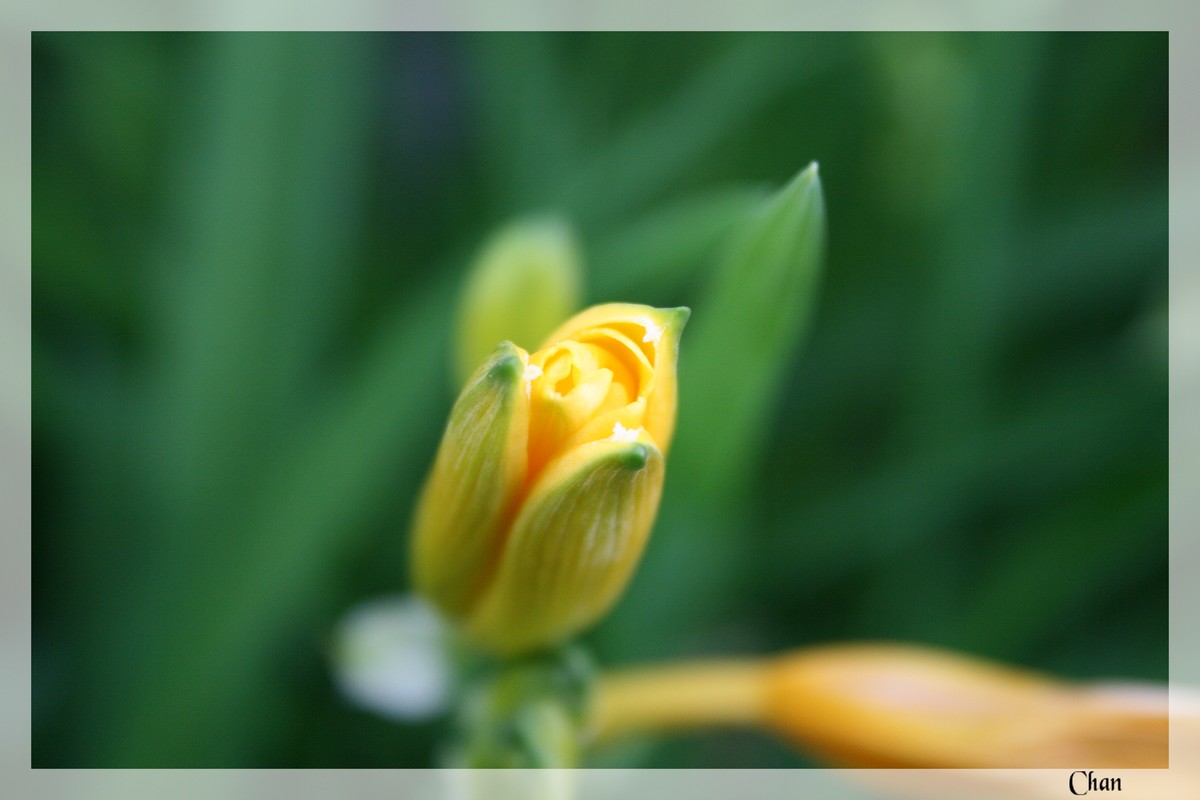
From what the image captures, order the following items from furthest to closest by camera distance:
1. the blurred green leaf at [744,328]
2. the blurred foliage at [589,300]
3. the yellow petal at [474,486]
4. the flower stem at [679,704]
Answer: the blurred foliage at [589,300]
the flower stem at [679,704]
the blurred green leaf at [744,328]
the yellow petal at [474,486]

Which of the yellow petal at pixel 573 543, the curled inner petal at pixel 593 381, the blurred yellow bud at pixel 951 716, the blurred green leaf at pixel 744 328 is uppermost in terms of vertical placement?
the blurred green leaf at pixel 744 328

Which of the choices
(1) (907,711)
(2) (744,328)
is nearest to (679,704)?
(1) (907,711)

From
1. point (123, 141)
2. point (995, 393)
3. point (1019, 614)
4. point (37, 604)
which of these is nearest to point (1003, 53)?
point (995, 393)

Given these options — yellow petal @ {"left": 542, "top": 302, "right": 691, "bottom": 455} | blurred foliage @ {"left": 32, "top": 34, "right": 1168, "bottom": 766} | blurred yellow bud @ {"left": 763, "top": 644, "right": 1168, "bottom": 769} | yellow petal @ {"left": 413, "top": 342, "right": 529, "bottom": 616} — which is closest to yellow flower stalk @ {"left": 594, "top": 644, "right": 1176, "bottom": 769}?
blurred yellow bud @ {"left": 763, "top": 644, "right": 1168, "bottom": 769}

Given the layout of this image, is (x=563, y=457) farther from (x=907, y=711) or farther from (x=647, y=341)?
(x=907, y=711)

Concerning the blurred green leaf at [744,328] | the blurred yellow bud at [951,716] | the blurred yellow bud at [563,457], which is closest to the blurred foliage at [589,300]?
the blurred green leaf at [744,328]

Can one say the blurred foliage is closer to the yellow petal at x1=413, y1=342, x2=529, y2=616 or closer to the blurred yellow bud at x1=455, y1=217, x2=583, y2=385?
the blurred yellow bud at x1=455, y1=217, x2=583, y2=385

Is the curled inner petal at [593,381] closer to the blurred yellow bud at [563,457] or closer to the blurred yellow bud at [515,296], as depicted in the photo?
the blurred yellow bud at [563,457]

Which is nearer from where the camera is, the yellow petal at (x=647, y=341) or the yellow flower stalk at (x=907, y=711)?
the yellow petal at (x=647, y=341)
